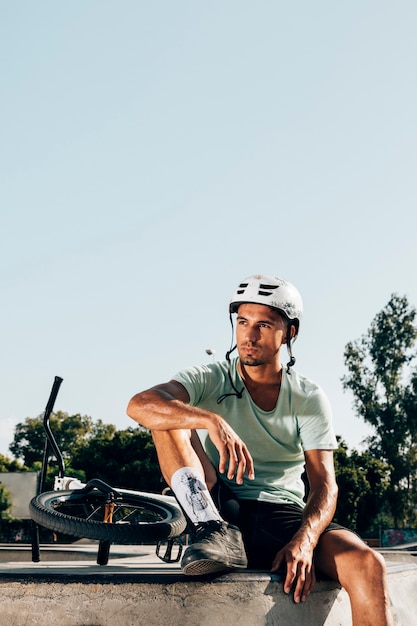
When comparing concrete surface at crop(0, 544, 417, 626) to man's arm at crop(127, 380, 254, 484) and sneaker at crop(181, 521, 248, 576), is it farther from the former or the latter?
man's arm at crop(127, 380, 254, 484)

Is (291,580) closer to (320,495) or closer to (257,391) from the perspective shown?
(320,495)

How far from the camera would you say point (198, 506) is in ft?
10.6

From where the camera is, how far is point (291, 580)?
312cm

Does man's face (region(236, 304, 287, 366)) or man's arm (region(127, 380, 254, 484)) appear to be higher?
man's face (region(236, 304, 287, 366))

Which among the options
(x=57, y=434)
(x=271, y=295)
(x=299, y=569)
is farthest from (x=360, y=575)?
(x=57, y=434)

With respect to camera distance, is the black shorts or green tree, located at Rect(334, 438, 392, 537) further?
green tree, located at Rect(334, 438, 392, 537)

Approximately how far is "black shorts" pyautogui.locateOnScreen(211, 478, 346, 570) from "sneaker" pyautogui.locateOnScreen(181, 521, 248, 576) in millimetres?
234

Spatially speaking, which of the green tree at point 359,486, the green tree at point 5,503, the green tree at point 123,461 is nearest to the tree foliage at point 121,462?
the green tree at point 123,461

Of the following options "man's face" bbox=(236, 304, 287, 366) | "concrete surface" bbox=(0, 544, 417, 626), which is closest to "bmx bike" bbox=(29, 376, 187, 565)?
"concrete surface" bbox=(0, 544, 417, 626)

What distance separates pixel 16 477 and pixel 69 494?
123ft

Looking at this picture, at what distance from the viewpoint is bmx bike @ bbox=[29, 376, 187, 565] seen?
3.89 metres

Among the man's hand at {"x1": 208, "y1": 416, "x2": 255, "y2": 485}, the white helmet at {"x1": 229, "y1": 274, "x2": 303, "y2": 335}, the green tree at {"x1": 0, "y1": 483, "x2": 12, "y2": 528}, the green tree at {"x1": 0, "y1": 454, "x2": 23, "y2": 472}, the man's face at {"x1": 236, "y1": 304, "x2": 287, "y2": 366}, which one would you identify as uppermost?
the white helmet at {"x1": 229, "y1": 274, "x2": 303, "y2": 335}

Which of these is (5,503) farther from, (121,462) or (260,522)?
(260,522)

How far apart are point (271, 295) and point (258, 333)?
0.23 meters
